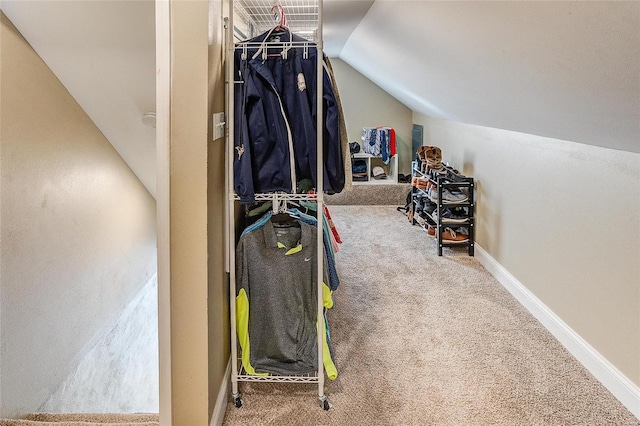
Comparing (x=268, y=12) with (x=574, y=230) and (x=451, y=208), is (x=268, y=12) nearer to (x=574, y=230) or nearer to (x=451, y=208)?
(x=574, y=230)

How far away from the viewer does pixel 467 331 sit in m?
2.82

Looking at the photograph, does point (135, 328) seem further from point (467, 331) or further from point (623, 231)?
point (623, 231)

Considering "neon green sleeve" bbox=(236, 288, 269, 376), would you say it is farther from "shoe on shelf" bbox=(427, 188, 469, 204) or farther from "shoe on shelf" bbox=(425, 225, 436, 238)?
"shoe on shelf" bbox=(425, 225, 436, 238)

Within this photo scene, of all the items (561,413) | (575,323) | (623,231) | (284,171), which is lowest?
(561,413)

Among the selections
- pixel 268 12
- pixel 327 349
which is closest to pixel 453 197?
pixel 268 12

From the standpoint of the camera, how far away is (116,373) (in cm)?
235

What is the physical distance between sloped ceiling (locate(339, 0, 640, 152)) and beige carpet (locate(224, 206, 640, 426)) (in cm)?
112

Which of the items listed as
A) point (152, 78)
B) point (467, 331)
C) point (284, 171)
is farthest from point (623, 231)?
point (152, 78)

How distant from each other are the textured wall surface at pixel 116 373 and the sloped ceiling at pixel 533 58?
1826 millimetres

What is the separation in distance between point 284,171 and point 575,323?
1.75 meters

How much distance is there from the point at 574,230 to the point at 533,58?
3.74ft

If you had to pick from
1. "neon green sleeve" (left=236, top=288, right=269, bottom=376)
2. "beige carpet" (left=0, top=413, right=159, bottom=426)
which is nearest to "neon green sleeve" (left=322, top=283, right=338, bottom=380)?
"neon green sleeve" (left=236, top=288, right=269, bottom=376)

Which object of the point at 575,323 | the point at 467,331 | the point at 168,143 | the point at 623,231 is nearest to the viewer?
the point at 168,143

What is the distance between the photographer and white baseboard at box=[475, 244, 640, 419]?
2.11 metres
